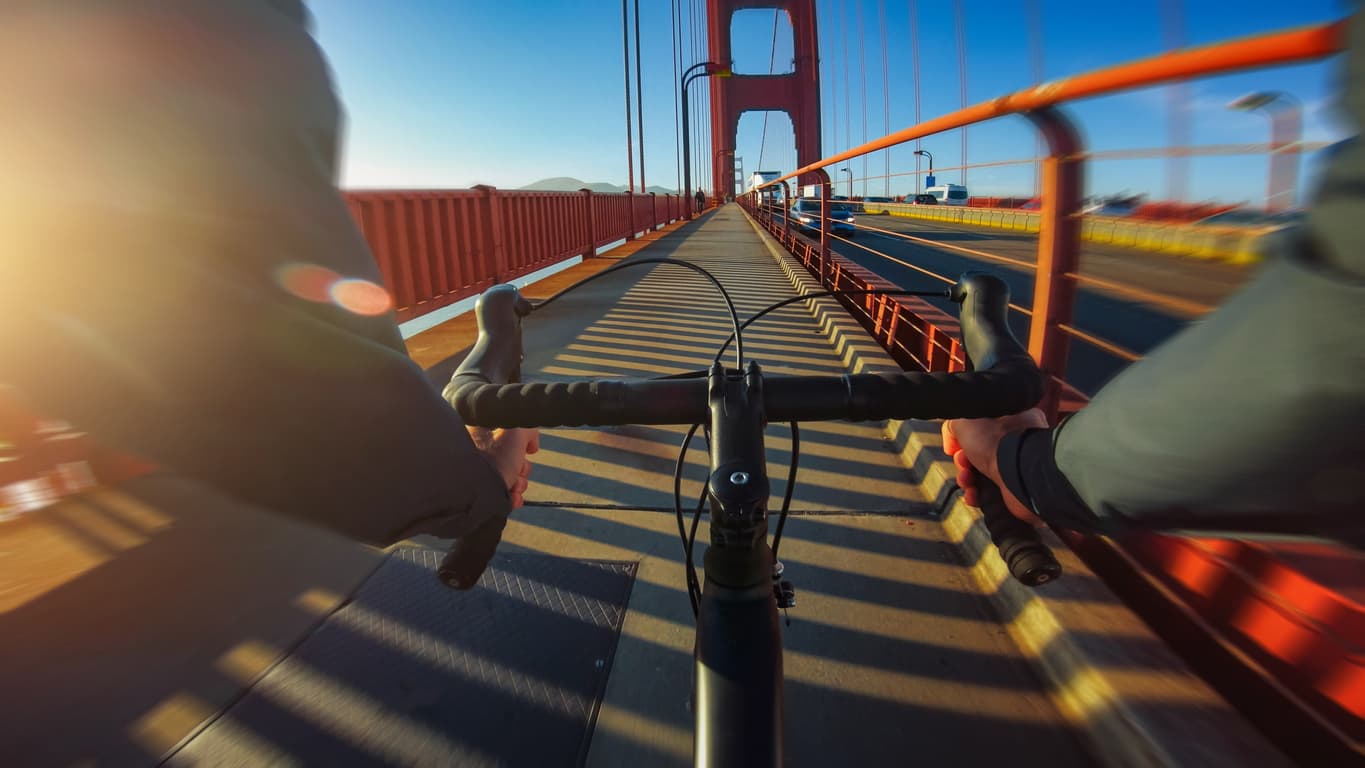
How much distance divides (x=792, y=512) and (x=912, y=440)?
2.24 ft

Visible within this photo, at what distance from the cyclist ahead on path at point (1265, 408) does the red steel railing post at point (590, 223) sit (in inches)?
440

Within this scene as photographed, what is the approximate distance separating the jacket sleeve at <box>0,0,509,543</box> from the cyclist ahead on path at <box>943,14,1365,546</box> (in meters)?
0.84

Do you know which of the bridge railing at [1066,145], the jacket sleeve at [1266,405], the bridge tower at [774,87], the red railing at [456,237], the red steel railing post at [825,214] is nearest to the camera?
the jacket sleeve at [1266,405]

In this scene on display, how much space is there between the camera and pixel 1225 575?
1.20 metres

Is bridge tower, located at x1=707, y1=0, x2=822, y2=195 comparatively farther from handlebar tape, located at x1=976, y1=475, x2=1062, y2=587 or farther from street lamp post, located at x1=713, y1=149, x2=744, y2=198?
handlebar tape, located at x1=976, y1=475, x2=1062, y2=587

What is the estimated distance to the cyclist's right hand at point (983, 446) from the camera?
41.5 inches

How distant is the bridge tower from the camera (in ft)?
144

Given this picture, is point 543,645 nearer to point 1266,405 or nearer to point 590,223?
point 1266,405

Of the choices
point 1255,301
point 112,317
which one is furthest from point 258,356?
point 1255,301

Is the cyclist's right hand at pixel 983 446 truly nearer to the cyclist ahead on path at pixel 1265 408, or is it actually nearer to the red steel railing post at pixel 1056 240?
the cyclist ahead on path at pixel 1265 408

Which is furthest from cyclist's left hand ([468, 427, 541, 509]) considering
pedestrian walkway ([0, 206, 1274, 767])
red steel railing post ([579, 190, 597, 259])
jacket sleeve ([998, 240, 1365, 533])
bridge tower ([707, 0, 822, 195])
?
bridge tower ([707, 0, 822, 195])

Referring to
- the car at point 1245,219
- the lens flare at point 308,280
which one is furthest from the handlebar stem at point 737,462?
the car at point 1245,219

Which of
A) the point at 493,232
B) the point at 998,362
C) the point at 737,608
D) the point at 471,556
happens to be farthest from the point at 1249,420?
the point at 493,232

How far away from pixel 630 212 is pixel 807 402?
16.2 meters
